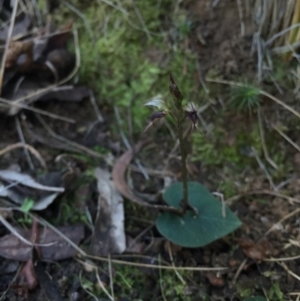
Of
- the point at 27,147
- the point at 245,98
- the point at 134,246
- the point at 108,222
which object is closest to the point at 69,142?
the point at 27,147

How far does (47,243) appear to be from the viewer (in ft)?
4.48

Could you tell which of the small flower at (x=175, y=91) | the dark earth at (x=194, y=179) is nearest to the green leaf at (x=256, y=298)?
the dark earth at (x=194, y=179)

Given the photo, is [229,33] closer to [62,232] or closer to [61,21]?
[61,21]

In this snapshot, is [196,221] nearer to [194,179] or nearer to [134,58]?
[194,179]

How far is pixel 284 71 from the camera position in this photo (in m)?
1.60

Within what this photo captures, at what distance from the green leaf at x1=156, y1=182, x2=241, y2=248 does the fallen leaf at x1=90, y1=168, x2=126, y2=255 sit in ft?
0.44

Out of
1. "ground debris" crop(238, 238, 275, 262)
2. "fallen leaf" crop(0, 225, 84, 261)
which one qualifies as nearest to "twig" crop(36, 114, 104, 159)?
"fallen leaf" crop(0, 225, 84, 261)

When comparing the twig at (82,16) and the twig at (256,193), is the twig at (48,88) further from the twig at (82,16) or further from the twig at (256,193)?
the twig at (256,193)

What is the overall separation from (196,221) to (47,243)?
0.43m

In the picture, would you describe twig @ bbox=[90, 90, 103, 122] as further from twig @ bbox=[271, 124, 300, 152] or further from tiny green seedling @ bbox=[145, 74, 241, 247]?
twig @ bbox=[271, 124, 300, 152]

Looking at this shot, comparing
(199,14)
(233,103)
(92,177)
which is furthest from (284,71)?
(92,177)

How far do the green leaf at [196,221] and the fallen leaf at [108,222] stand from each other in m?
0.14

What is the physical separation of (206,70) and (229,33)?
16 centimetres

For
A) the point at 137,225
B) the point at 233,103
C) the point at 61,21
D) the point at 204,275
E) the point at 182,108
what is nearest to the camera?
the point at 182,108
